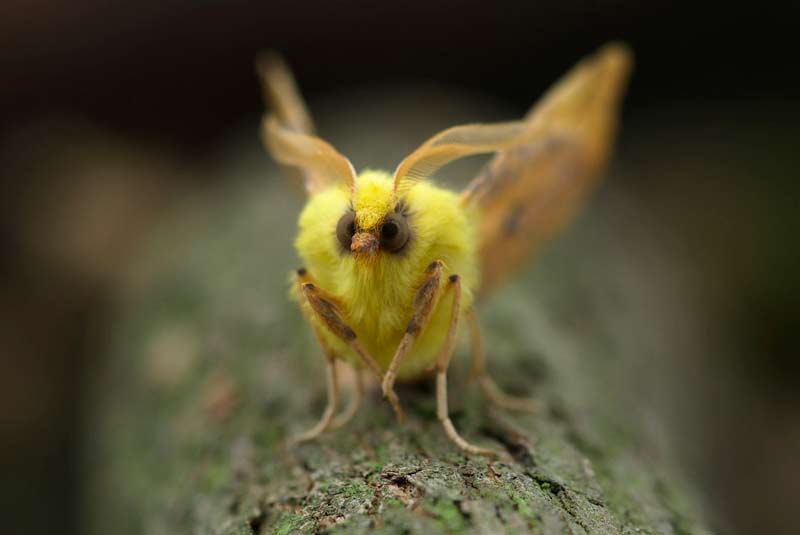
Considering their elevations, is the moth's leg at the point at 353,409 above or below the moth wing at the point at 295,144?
below

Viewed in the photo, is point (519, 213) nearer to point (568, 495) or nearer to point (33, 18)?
Result: point (568, 495)

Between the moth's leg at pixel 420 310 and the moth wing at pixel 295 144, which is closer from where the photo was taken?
the moth's leg at pixel 420 310

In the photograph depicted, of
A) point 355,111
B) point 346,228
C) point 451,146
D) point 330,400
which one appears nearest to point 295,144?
point 346,228

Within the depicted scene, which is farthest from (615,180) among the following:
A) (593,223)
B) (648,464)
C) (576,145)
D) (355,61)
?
(648,464)

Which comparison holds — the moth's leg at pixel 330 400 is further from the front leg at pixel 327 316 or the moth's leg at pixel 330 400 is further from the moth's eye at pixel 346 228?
the moth's eye at pixel 346 228

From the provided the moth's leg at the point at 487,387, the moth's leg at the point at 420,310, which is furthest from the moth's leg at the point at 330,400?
the moth's leg at the point at 487,387
